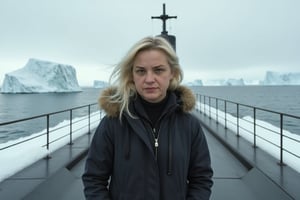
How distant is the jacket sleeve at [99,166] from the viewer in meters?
1.36

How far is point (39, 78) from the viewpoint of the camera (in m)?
82.6

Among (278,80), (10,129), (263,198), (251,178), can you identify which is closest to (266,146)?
(251,178)

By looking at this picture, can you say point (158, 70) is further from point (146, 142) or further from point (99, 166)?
point (99, 166)

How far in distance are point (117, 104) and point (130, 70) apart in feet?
0.65

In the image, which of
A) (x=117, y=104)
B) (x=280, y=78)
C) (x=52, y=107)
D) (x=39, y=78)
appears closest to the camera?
(x=117, y=104)

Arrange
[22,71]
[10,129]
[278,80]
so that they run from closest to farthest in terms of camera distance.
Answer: [10,129], [22,71], [278,80]

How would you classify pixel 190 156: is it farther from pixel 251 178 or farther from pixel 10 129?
pixel 10 129

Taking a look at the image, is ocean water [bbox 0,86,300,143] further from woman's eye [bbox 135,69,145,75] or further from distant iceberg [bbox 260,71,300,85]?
distant iceberg [bbox 260,71,300,85]

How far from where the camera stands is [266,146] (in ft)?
16.7

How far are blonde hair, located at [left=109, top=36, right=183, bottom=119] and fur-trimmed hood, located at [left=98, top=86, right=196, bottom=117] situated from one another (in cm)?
3

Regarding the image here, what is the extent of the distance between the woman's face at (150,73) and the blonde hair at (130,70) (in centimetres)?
3

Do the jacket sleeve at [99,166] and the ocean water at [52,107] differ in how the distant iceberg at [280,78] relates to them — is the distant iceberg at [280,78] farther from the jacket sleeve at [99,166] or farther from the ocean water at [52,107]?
the jacket sleeve at [99,166]

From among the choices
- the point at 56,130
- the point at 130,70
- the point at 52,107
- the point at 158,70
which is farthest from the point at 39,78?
the point at 158,70

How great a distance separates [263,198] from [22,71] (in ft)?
291
